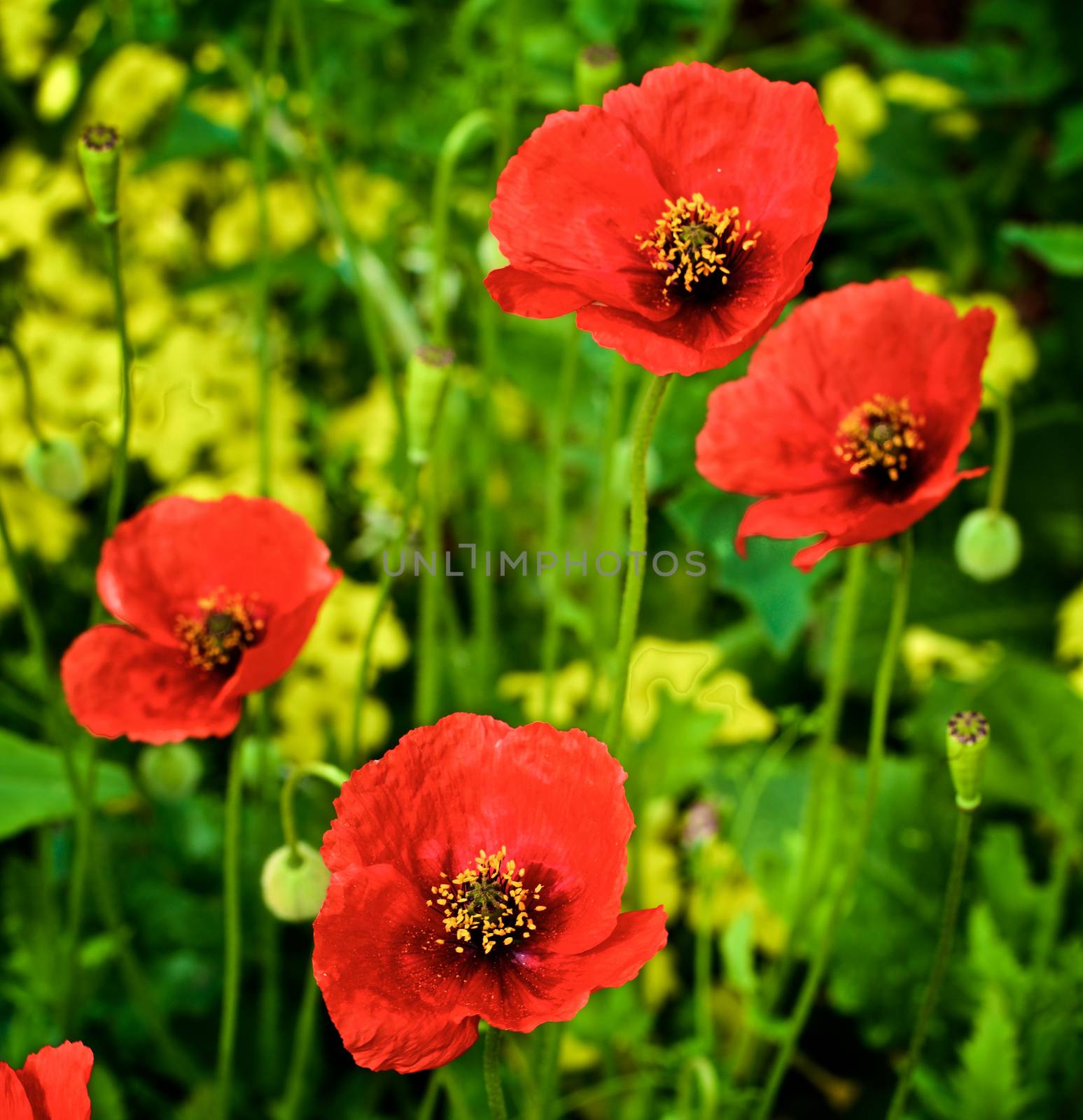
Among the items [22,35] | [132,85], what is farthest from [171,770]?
[22,35]

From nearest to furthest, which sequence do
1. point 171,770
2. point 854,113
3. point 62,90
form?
point 171,770 < point 62,90 < point 854,113

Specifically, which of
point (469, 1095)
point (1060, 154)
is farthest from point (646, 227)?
point (1060, 154)

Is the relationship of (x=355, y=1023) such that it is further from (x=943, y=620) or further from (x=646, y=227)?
(x=943, y=620)

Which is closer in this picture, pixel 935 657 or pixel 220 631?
pixel 220 631

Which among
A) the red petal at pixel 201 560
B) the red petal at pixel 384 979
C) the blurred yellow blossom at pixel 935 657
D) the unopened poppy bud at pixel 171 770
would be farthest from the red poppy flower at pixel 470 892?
the blurred yellow blossom at pixel 935 657

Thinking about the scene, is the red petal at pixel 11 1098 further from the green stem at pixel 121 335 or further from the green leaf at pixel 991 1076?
the green leaf at pixel 991 1076

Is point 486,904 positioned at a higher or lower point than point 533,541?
higher

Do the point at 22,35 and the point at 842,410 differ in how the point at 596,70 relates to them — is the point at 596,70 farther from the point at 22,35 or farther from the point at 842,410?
the point at 22,35

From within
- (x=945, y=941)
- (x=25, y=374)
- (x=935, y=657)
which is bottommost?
(x=935, y=657)

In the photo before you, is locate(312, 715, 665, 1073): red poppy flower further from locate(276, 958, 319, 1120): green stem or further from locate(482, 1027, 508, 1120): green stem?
locate(276, 958, 319, 1120): green stem
